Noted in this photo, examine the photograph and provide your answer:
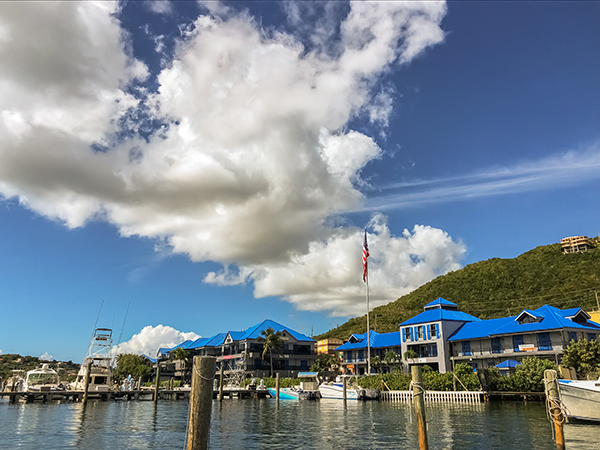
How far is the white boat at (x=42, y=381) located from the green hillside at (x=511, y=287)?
259 ft

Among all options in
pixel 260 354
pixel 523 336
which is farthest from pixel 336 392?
pixel 260 354

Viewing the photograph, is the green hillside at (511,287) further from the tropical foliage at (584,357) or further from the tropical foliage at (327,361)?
the tropical foliage at (584,357)

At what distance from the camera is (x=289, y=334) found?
331 ft

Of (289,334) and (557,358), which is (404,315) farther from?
(557,358)

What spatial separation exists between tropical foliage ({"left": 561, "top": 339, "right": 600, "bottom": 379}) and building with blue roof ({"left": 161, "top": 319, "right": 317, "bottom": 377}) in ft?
202

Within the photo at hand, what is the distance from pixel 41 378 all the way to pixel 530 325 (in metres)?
75.1

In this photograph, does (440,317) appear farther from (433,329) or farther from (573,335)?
(573,335)

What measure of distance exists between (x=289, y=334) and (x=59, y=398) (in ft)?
155

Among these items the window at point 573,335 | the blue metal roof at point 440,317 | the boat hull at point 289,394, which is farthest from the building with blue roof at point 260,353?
the window at point 573,335

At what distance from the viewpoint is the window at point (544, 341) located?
60.3 meters

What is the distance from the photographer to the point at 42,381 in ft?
234

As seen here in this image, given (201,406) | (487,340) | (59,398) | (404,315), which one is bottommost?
(59,398)

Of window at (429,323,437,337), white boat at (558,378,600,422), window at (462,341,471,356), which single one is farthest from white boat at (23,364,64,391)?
white boat at (558,378,600,422)

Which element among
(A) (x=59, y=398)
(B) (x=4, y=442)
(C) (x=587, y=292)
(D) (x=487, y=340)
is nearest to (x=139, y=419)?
(B) (x=4, y=442)
